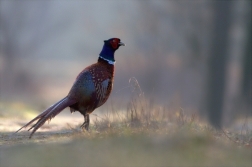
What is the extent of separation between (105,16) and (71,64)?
1374 cm

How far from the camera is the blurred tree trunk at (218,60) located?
21016mm

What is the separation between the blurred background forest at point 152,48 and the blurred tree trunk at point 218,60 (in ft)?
0.12

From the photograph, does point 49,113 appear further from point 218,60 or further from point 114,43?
point 218,60

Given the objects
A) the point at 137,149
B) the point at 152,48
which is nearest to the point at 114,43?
the point at 137,149

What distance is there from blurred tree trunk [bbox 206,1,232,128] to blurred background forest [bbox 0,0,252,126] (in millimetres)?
36

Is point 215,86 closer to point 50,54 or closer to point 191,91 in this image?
point 191,91

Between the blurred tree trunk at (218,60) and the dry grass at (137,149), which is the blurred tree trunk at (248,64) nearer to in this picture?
the blurred tree trunk at (218,60)

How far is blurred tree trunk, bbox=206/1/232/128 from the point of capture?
21.0 metres

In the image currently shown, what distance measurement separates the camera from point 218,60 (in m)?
21.4

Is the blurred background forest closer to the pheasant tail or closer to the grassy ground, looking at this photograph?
the pheasant tail

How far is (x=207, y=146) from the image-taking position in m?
7.09

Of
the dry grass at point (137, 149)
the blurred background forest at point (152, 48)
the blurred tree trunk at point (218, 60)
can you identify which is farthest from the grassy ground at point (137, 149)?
the blurred tree trunk at point (218, 60)

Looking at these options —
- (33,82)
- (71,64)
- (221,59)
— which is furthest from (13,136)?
(71,64)

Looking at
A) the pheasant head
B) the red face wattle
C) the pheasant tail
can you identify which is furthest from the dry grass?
the red face wattle
